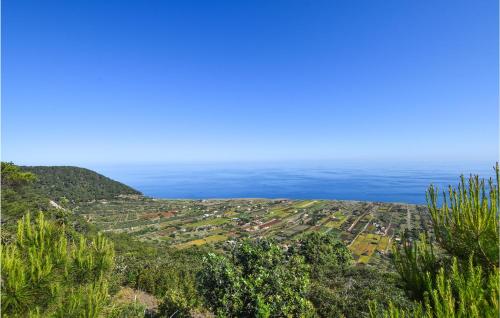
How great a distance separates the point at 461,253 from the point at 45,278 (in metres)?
10.7

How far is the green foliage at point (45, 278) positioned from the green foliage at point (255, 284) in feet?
14.3

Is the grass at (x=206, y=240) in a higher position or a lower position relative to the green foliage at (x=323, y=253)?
lower

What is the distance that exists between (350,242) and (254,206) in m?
59.8

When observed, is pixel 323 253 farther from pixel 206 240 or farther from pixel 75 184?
pixel 75 184

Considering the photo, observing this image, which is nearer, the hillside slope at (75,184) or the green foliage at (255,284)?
the green foliage at (255,284)

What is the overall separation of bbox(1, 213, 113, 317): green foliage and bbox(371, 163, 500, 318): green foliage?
24.8ft

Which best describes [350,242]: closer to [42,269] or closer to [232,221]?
[232,221]

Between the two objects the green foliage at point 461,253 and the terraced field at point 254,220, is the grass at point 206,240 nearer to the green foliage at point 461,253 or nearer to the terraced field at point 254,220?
the terraced field at point 254,220

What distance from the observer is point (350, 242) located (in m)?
69.9

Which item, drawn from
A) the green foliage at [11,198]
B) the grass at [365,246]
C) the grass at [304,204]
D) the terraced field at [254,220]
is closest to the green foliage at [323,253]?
→ the grass at [365,246]

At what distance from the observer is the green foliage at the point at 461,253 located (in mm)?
4410

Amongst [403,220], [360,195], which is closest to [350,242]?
[403,220]

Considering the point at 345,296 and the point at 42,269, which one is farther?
the point at 345,296

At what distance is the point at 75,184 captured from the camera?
12006 centimetres
